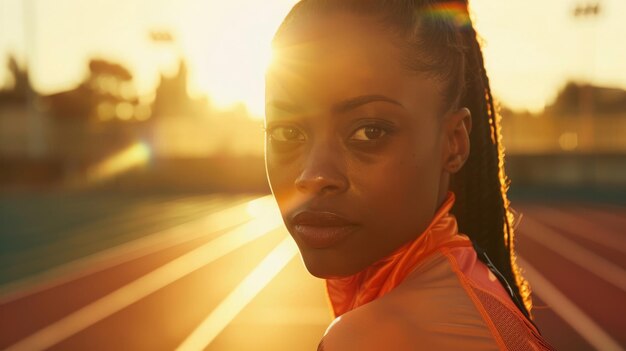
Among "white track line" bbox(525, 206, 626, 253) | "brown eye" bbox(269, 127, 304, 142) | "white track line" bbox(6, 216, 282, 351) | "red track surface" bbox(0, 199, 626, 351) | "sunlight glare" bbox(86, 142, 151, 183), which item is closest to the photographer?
"brown eye" bbox(269, 127, 304, 142)

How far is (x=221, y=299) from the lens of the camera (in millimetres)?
9836

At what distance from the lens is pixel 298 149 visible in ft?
3.80

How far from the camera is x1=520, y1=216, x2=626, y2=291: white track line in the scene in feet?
38.3

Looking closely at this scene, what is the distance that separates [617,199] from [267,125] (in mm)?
29478

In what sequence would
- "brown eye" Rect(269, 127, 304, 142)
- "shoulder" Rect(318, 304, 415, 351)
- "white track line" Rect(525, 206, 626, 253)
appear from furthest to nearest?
"white track line" Rect(525, 206, 626, 253), "brown eye" Rect(269, 127, 304, 142), "shoulder" Rect(318, 304, 415, 351)

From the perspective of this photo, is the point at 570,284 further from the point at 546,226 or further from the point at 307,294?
the point at 546,226

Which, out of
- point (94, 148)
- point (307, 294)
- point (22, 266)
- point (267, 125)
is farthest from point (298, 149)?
point (94, 148)

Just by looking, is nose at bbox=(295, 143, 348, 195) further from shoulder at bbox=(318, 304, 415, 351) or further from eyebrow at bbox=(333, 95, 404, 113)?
shoulder at bbox=(318, 304, 415, 351)

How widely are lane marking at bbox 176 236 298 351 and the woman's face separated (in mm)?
6478

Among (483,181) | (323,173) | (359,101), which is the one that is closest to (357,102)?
(359,101)

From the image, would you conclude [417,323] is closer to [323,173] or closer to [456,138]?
[323,173]

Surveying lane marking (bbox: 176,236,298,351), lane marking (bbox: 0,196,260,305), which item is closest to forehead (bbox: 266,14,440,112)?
lane marking (bbox: 176,236,298,351)

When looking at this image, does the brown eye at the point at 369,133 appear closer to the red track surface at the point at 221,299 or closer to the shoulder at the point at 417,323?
the shoulder at the point at 417,323

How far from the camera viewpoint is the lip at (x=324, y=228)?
3.53 ft
